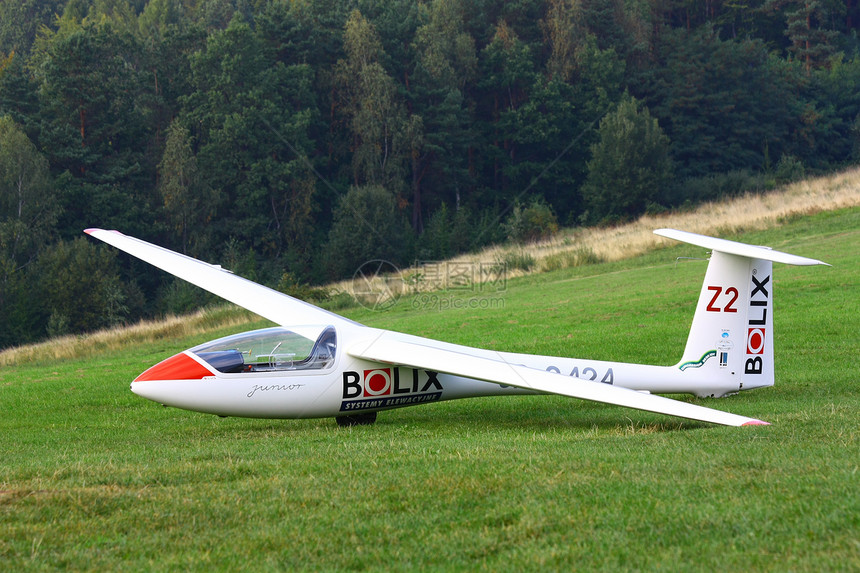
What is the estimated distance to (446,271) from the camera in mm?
44500

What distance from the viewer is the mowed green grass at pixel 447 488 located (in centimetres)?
638

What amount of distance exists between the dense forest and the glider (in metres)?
45.3

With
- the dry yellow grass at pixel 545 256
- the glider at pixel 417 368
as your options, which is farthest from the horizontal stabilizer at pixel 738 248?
the dry yellow grass at pixel 545 256

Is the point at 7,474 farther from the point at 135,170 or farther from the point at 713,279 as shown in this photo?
the point at 135,170

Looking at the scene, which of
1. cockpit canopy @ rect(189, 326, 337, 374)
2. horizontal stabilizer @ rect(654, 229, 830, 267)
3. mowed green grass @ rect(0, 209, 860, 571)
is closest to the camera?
mowed green grass @ rect(0, 209, 860, 571)

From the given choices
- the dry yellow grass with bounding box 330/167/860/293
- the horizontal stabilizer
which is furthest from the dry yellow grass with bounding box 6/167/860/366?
the horizontal stabilizer

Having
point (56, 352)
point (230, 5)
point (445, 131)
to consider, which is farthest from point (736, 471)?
point (230, 5)

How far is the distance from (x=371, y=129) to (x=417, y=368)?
63877 millimetres

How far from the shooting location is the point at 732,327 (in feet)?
46.9

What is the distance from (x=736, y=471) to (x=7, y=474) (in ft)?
24.0

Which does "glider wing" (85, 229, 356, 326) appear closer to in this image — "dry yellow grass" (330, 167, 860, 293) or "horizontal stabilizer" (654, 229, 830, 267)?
"horizontal stabilizer" (654, 229, 830, 267)

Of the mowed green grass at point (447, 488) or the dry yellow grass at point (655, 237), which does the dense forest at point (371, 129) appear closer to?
the dry yellow grass at point (655, 237)

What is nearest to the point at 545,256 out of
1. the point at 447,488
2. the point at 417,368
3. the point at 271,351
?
the point at 417,368

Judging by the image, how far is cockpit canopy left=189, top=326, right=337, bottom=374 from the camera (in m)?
12.5
